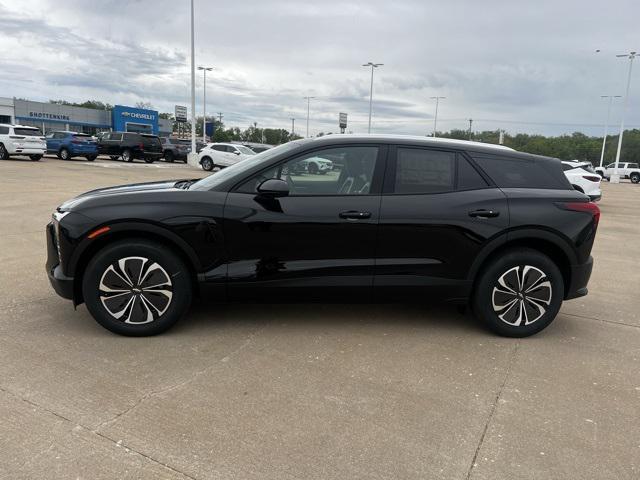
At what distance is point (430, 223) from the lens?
410 centimetres

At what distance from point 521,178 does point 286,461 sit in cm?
307

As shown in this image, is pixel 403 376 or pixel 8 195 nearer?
pixel 403 376

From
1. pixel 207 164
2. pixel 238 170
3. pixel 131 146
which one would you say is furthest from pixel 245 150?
pixel 238 170

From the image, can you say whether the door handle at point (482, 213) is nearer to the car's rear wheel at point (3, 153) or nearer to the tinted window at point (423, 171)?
the tinted window at point (423, 171)

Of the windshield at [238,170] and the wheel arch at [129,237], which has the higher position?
the windshield at [238,170]

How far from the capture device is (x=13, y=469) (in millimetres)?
2416

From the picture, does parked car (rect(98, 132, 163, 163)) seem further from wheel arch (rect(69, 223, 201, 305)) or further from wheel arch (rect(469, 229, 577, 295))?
wheel arch (rect(469, 229, 577, 295))

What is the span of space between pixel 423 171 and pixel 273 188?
128 centimetres

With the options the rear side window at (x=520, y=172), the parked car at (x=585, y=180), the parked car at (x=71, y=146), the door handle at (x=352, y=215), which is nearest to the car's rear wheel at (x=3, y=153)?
the parked car at (x=71, y=146)

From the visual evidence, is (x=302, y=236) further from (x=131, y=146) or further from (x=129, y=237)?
(x=131, y=146)

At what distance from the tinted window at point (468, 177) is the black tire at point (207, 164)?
25.7 metres

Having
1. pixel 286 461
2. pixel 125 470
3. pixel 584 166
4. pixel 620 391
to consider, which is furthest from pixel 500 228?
pixel 584 166

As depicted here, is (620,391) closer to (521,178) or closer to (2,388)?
(521,178)

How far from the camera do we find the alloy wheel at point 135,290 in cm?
389
